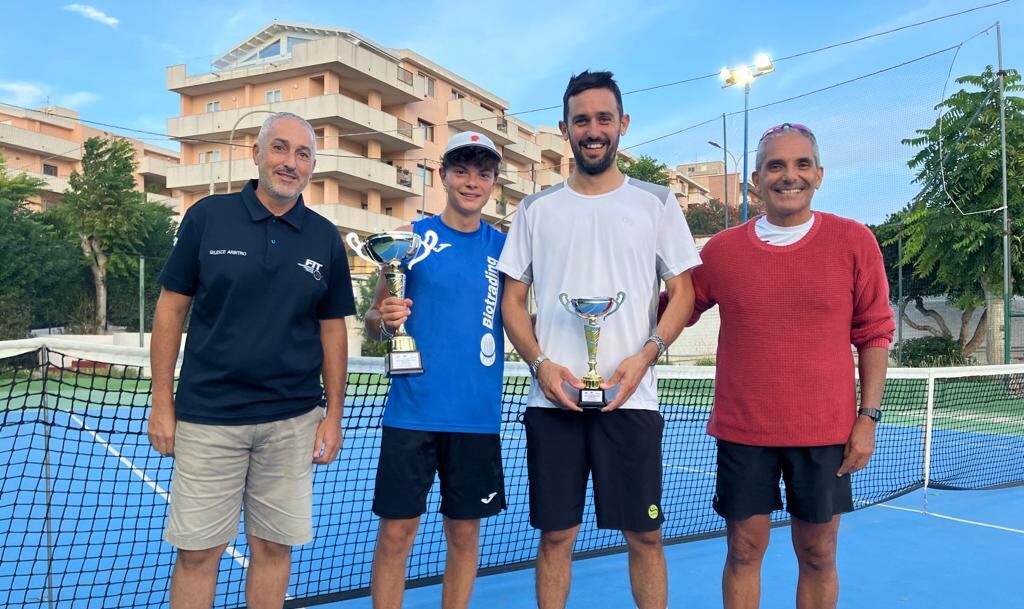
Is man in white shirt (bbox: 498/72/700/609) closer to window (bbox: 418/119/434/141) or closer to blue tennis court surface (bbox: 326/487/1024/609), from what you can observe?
blue tennis court surface (bbox: 326/487/1024/609)

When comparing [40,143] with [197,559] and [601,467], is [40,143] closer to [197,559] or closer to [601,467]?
[197,559]

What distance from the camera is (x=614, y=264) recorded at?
2.59m

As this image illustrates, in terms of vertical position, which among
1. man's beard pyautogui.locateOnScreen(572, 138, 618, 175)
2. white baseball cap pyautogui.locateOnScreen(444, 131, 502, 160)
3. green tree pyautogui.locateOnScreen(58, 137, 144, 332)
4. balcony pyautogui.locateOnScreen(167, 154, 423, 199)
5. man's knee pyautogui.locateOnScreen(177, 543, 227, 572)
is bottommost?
man's knee pyautogui.locateOnScreen(177, 543, 227, 572)

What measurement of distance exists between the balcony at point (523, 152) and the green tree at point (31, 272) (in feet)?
72.8

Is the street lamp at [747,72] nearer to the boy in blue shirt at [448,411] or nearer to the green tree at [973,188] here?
the green tree at [973,188]

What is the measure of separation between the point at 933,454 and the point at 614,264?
7.62 meters

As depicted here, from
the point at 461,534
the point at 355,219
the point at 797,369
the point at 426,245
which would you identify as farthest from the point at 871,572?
the point at 355,219

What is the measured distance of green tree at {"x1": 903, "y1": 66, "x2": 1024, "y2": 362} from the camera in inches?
560

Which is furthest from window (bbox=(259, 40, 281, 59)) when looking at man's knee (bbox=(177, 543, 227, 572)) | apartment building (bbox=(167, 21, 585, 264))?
man's knee (bbox=(177, 543, 227, 572))

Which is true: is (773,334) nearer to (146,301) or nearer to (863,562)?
(863,562)

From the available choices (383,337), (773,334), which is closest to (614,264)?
(773,334)

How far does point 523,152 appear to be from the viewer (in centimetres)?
4131

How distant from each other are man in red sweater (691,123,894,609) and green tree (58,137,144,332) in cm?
2779

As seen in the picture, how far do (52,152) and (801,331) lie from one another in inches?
1794
